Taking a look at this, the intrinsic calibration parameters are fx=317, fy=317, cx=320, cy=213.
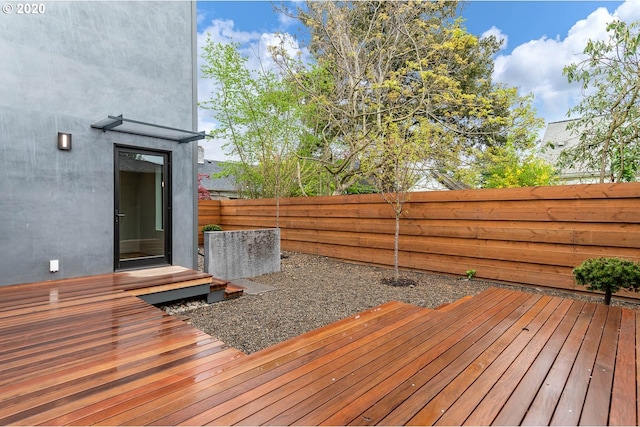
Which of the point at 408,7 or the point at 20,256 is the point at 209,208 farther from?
the point at 408,7

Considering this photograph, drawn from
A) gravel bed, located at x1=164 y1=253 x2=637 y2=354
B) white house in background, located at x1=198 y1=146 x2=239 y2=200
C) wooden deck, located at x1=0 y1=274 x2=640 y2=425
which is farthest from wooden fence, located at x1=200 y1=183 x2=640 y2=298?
white house in background, located at x1=198 y1=146 x2=239 y2=200

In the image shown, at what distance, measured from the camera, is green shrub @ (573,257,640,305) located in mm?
3025

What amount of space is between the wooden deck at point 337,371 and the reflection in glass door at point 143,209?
1.86 metres

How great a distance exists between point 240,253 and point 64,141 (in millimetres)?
2797

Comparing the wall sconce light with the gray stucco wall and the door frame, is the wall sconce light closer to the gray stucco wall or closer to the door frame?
the gray stucco wall

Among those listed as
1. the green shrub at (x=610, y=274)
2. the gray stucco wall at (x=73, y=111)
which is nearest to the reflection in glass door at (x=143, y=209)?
the gray stucco wall at (x=73, y=111)

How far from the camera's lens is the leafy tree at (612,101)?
182 inches

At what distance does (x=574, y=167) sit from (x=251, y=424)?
7.53 m

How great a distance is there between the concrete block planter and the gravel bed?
25cm

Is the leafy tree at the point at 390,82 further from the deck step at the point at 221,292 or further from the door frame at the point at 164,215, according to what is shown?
the door frame at the point at 164,215

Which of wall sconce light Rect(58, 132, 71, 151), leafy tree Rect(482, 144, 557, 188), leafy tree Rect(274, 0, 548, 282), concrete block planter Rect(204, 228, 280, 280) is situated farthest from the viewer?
leafy tree Rect(482, 144, 557, 188)

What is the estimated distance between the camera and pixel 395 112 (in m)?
7.57

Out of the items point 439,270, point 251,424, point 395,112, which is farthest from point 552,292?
point 395,112

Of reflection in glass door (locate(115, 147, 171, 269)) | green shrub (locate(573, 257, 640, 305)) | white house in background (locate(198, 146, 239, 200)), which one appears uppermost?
white house in background (locate(198, 146, 239, 200))
